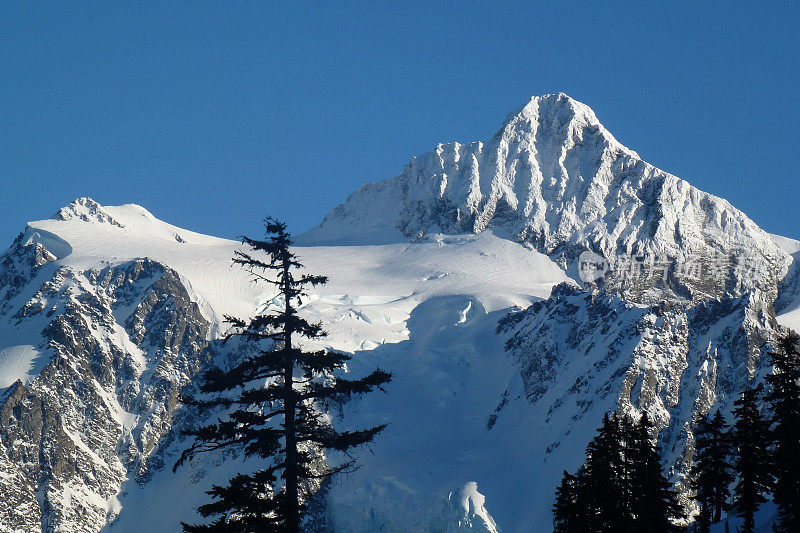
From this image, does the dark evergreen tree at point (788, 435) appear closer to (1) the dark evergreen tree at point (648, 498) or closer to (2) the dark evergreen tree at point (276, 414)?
(1) the dark evergreen tree at point (648, 498)

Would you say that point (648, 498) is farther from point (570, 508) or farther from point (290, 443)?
point (290, 443)

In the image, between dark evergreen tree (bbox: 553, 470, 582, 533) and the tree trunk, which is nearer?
the tree trunk

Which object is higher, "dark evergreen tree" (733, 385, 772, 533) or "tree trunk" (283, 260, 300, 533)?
"dark evergreen tree" (733, 385, 772, 533)

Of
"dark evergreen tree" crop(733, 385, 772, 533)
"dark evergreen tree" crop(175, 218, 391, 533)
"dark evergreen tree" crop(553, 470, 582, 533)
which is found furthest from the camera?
"dark evergreen tree" crop(733, 385, 772, 533)

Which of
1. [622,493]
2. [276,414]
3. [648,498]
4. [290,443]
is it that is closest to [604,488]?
[622,493]

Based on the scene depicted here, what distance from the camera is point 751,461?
74875mm

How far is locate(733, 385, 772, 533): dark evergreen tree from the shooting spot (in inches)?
2881

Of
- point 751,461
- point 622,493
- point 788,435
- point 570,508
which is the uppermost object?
point 751,461

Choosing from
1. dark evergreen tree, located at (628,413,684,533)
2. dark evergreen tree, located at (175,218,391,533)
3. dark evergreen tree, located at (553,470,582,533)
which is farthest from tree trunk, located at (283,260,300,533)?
dark evergreen tree, located at (553,470,582,533)

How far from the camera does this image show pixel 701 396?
634 ft

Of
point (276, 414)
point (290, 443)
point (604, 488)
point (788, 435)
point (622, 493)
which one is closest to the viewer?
point (276, 414)

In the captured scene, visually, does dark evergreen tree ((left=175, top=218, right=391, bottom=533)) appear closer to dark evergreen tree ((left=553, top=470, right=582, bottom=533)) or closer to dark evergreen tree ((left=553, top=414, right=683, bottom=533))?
dark evergreen tree ((left=553, top=414, right=683, bottom=533))

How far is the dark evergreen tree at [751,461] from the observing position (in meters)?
73.2

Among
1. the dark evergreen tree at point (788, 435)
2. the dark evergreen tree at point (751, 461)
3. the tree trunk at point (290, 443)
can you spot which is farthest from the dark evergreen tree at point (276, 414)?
the dark evergreen tree at point (751, 461)
